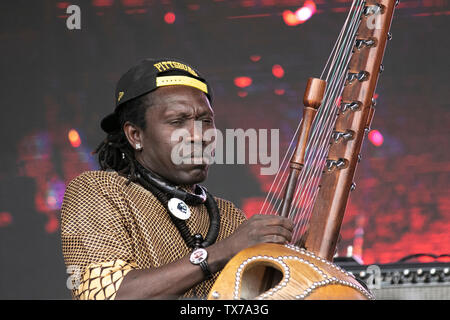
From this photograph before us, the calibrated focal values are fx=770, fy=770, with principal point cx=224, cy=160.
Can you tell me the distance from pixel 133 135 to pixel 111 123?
0.14 m

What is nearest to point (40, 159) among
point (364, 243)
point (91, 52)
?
point (91, 52)

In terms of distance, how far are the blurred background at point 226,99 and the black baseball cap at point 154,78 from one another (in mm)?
1565

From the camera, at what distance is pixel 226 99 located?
3381mm

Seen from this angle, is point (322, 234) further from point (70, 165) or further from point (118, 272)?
point (70, 165)

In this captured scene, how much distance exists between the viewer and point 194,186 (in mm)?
1852

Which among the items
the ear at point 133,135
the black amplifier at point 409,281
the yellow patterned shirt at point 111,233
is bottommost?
the black amplifier at point 409,281

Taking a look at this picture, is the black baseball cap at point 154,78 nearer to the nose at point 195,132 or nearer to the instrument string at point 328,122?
the nose at point 195,132

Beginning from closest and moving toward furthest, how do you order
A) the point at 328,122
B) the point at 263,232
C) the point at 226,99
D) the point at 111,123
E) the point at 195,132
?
the point at 263,232 < the point at 328,122 < the point at 195,132 < the point at 111,123 < the point at 226,99

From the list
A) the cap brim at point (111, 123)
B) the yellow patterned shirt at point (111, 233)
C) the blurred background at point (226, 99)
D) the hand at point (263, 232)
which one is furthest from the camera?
the blurred background at point (226, 99)

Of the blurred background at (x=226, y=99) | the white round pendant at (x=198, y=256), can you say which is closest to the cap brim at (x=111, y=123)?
the white round pendant at (x=198, y=256)

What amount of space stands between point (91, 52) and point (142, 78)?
1798 mm

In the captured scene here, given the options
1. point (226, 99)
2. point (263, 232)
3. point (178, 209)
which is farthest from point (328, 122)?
point (226, 99)

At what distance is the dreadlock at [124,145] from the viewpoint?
1.76m

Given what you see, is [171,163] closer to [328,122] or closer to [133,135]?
[133,135]
